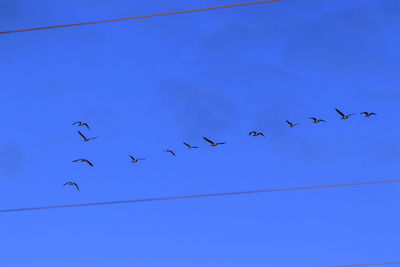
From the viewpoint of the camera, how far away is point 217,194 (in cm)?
3184

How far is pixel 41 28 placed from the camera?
30.1 meters

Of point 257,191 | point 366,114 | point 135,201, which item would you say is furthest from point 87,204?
point 366,114

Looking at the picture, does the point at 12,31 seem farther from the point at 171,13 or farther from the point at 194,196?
the point at 194,196

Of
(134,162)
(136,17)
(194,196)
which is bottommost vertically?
(194,196)

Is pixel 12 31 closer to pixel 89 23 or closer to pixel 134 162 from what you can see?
pixel 89 23

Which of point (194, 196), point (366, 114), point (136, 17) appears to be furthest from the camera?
point (366, 114)

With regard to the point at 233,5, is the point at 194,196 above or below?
below

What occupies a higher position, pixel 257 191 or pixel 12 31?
pixel 12 31

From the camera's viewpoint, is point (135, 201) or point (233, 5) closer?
point (233, 5)

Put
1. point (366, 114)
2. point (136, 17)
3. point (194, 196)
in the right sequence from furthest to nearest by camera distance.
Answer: point (366, 114) < point (194, 196) < point (136, 17)

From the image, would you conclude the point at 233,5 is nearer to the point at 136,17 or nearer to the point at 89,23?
the point at 136,17

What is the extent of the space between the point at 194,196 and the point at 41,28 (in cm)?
886

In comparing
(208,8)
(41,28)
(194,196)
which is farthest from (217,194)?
(41,28)

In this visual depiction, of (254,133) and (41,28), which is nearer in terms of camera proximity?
(41,28)
